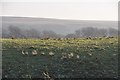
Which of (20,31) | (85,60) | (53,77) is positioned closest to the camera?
(53,77)

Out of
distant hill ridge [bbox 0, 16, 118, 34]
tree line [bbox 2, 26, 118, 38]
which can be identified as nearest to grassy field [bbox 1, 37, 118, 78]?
tree line [bbox 2, 26, 118, 38]

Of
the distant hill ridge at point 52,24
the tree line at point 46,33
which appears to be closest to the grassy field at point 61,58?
the tree line at point 46,33

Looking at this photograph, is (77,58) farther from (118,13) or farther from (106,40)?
(118,13)

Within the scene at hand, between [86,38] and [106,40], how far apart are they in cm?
132

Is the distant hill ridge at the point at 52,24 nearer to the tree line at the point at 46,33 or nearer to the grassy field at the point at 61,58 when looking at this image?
the tree line at the point at 46,33

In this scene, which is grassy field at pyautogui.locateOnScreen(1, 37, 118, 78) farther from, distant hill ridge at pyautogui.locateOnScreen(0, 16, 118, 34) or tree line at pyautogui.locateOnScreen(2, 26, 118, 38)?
distant hill ridge at pyautogui.locateOnScreen(0, 16, 118, 34)

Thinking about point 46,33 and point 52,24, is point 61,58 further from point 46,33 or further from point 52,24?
point 52,24

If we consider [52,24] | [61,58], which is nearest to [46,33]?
[52,24]

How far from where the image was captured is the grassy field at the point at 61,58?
13.4 m

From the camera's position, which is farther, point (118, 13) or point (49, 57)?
point (118, 13)

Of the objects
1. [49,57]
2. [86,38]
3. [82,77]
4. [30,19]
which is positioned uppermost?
[30,19]

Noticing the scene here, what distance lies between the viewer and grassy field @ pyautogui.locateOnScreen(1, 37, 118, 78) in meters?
13.4

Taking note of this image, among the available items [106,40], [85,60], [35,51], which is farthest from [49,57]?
[106,40]

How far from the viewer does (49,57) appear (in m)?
14.2
